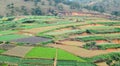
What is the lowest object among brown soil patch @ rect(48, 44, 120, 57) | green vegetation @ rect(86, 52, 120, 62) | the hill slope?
the hill slope

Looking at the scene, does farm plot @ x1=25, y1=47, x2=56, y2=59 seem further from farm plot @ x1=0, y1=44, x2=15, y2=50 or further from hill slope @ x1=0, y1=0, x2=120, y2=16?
hill slope @ x1=0, y1=0, x2=120, y2=16

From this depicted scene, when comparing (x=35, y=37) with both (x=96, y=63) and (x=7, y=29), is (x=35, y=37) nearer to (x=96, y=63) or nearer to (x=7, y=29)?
(x=7, y=29)

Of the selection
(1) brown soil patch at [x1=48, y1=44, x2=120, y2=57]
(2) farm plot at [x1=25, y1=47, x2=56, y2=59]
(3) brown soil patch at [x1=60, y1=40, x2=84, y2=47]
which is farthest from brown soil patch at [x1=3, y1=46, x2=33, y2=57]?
(3) brown soil patch at [x1=60, y1=40, x2=84, y2=47]

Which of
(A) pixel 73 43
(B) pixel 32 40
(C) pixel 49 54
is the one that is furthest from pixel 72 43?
(C) pixel 49 54

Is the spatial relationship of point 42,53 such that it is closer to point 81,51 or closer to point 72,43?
point 81,51

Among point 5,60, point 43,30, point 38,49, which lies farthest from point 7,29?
point 5,60

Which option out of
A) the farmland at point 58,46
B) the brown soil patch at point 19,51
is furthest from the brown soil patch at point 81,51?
the brown soil patch at point 19,51

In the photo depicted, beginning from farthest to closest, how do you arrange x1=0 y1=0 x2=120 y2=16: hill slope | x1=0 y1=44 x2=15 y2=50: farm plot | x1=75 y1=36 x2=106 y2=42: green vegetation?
x1=0 y1=0 x2=120 y2=16: hill slope, x1=75 y1=36 x2=106 y2=42: green vegetation, x1=0 y1=44 x2=15 y2=50: farm plot
